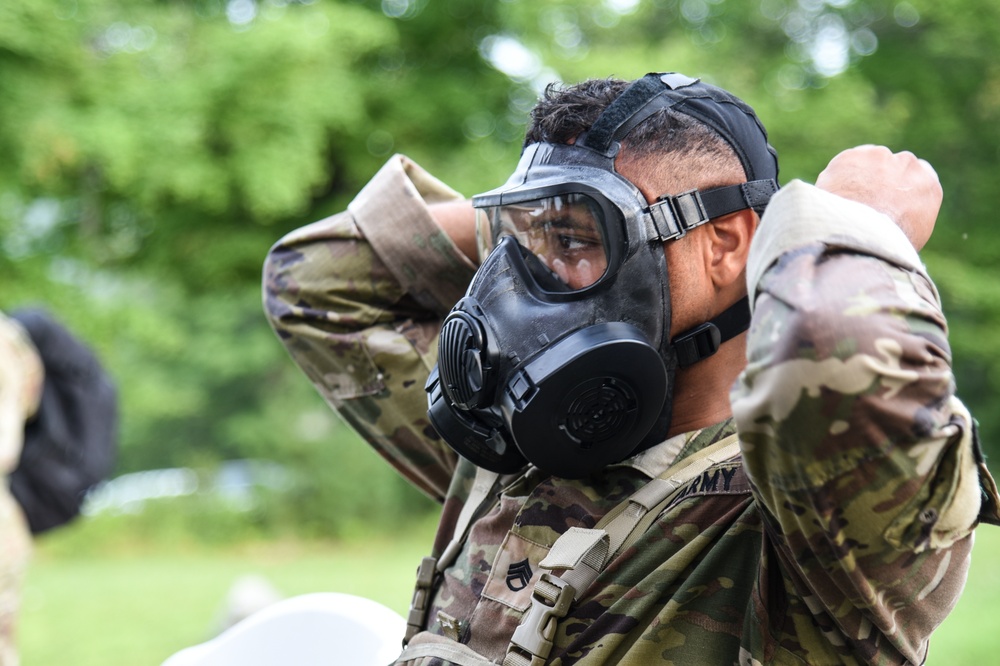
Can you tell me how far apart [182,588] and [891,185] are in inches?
479

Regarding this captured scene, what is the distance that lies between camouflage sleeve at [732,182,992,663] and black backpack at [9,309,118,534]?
6911 millimetres

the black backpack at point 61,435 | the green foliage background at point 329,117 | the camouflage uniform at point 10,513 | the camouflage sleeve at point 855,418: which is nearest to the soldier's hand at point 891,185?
the camouflage sleeve at point 855,418

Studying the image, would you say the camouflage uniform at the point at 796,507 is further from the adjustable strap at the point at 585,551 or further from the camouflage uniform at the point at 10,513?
the camouflage uniform at the point at 10,513

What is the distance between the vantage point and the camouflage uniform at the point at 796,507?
140cm

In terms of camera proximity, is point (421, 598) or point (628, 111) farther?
point (421, 598)

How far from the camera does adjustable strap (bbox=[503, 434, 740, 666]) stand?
1.88 meters

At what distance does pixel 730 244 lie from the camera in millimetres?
1990

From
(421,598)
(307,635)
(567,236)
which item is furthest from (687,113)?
(307,635)

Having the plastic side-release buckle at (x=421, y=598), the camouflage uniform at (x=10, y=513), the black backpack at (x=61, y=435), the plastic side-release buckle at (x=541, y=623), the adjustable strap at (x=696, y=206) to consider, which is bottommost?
the black backpack at (x=61, y=435)

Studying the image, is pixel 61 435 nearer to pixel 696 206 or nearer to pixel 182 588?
pixel 182 588

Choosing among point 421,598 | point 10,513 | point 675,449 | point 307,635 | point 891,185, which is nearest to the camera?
point 891,185

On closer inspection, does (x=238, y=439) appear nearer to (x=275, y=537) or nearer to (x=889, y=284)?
(x=275, y=537)

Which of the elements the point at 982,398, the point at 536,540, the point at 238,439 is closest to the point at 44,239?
the point at 238,439

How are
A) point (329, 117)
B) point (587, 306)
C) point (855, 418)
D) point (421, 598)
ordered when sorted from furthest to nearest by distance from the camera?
point (329, 117), point (421, 598), point (587, 306), point (855, 418)
